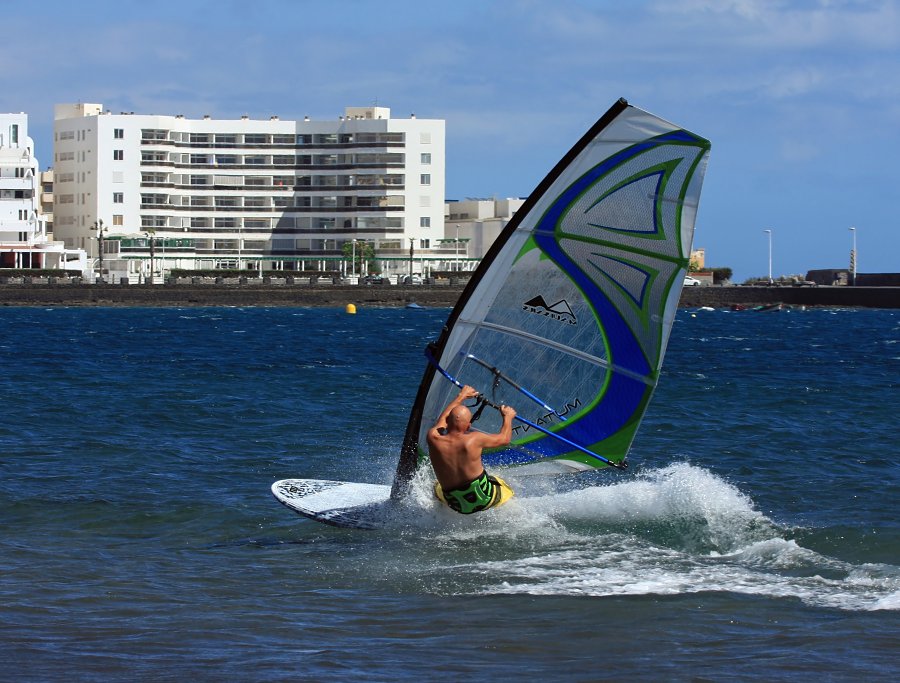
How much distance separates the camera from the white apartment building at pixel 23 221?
98.2 metres

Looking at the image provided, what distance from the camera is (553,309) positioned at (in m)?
10.6

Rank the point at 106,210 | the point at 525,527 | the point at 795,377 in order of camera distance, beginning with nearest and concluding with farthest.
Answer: the point at 525,527 < the point at 795,377 < the point at 106,210

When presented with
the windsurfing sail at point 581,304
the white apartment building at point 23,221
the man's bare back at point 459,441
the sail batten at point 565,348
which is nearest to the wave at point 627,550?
the windsurfing sail at point 581,304

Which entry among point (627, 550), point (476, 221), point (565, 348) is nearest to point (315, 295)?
point (476, 221)

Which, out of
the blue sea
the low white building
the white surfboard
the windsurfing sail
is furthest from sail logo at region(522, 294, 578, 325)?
the low white building

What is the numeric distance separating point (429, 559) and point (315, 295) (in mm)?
83630

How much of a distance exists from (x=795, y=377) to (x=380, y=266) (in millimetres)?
76323

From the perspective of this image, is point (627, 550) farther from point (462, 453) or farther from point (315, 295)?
point (315, 295)

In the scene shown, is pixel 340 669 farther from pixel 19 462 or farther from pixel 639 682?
pixel 19 462

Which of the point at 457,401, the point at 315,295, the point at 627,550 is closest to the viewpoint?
the point at 457,401

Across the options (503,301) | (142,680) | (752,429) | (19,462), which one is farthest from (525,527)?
(752,429)

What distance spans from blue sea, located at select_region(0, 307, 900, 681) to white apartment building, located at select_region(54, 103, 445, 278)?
83.9 meters

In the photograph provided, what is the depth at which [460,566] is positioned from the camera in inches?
406

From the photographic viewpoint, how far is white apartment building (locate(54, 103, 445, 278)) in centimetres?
10444
